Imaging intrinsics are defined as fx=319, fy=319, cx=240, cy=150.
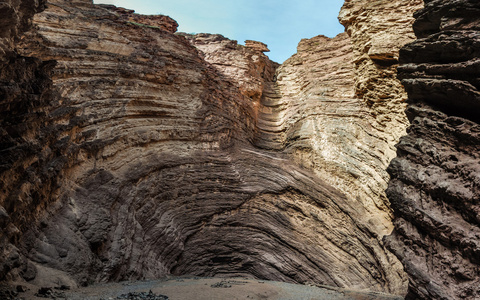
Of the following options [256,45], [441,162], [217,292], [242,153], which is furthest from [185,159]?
[256,45]

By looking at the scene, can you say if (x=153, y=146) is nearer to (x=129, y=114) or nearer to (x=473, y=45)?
(x=129, y=114)

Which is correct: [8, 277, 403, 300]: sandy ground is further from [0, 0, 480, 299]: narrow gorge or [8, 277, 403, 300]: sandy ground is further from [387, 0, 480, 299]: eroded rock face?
[387, 0, 480, 299]: eroded rock face

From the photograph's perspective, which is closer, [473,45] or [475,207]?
[475,207]

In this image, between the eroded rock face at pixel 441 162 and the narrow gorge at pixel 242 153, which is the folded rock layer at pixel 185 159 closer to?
the narrow gorge at pixel 242 153

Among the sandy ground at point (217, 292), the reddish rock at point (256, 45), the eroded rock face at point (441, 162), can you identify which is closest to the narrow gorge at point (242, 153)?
the eroded rock face at point (441, 162)

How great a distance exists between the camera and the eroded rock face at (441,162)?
6520mm

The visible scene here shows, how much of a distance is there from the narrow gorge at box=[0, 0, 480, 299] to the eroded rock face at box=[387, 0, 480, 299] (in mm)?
38

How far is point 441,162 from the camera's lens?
764 cm

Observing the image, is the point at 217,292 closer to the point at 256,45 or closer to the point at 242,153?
the point at 242,153

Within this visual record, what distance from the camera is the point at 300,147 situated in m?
16.6

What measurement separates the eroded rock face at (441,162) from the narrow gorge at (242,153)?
0.13ft

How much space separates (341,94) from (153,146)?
33.1ft

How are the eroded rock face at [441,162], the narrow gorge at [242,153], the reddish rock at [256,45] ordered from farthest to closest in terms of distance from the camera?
the reddish rock at [256,45]
the narrow gorge at [242,153]
the eroded rock face at [441,162]

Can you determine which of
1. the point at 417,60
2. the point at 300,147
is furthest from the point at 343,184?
the point at 417,60
